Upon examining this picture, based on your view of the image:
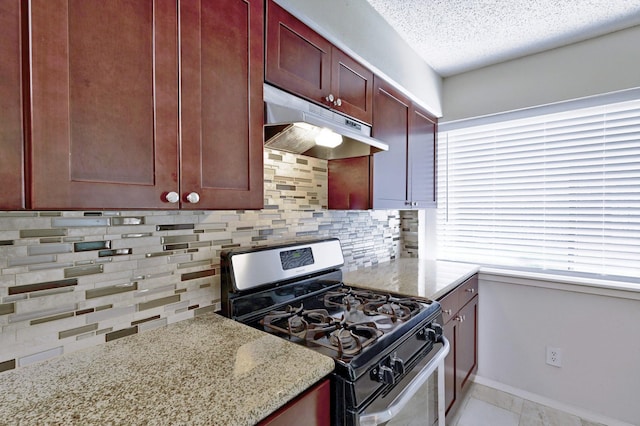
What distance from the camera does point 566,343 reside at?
217 centimetres

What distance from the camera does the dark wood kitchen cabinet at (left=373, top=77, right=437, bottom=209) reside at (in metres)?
1.89

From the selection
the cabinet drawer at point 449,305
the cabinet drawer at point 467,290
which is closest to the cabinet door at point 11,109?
the cabinet drawer at point 449,305

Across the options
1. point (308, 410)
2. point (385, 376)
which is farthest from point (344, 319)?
point (308, 410)

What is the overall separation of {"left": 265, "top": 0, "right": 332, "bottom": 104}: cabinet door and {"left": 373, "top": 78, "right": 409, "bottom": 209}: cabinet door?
501mm

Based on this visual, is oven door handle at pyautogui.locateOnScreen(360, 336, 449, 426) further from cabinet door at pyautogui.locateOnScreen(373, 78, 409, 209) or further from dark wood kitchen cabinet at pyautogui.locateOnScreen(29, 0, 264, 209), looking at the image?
cabinet door at pyautogui.locateOnScreen(373, 78, 409, 209)

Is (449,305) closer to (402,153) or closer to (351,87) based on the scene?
(402,153)

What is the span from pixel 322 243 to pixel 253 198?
28.3 inches

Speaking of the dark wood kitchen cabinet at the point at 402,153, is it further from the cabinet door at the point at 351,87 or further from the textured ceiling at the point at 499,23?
the textured ceiling at the point at 499,23

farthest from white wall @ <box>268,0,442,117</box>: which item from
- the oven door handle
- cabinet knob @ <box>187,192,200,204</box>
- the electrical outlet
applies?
the electrical outlet

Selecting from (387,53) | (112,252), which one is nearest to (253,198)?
(112,252)

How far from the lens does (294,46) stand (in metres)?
1.30

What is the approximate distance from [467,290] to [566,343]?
76 cm

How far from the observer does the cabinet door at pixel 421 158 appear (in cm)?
229

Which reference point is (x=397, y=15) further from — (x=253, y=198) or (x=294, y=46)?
(x=253, y=198)
